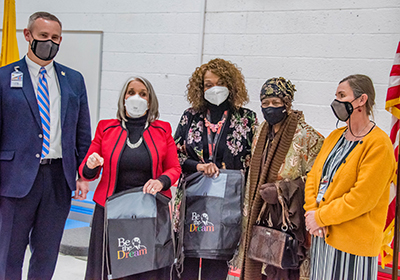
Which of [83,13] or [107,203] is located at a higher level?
[83,13]

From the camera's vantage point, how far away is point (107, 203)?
6.45ft

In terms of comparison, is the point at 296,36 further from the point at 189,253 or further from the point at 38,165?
the point at 38,165

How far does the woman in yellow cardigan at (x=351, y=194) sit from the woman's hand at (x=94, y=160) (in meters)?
1.14

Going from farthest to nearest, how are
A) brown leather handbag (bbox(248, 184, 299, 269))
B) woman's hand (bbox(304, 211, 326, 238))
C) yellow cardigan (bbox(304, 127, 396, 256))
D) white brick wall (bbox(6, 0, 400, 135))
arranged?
white brick wall (bbox(6, 0, 400, 135)), brown leather handbag (bbox(248, 184, 299, 269)), woman's hand (bbox(304, 211, 326, 238)), yellow cardigan (bbox(304, 127, 396, 256))

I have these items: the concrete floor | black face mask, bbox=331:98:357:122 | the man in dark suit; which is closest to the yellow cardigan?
black face mask, bbox=331:98:357:122

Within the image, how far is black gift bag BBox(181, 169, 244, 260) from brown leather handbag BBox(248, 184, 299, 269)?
135mm

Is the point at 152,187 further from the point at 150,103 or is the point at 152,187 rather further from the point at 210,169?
the point at 150,103

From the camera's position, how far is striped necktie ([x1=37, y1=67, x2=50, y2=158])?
2.09 metres

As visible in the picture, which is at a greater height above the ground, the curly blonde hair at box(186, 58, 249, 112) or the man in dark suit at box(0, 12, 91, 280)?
the curly blonde hair at box(186, 58, 249, 112)

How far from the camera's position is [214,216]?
215 centimetres

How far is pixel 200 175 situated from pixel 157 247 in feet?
1.63

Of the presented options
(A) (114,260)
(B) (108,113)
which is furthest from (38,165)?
(B) (108,113)

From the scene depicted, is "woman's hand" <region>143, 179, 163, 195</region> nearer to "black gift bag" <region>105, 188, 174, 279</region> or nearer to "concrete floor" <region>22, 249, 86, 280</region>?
"black gift bag" <region>105, 188, 174, 279</region>

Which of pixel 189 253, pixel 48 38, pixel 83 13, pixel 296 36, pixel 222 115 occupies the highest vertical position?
pixel 83 13
